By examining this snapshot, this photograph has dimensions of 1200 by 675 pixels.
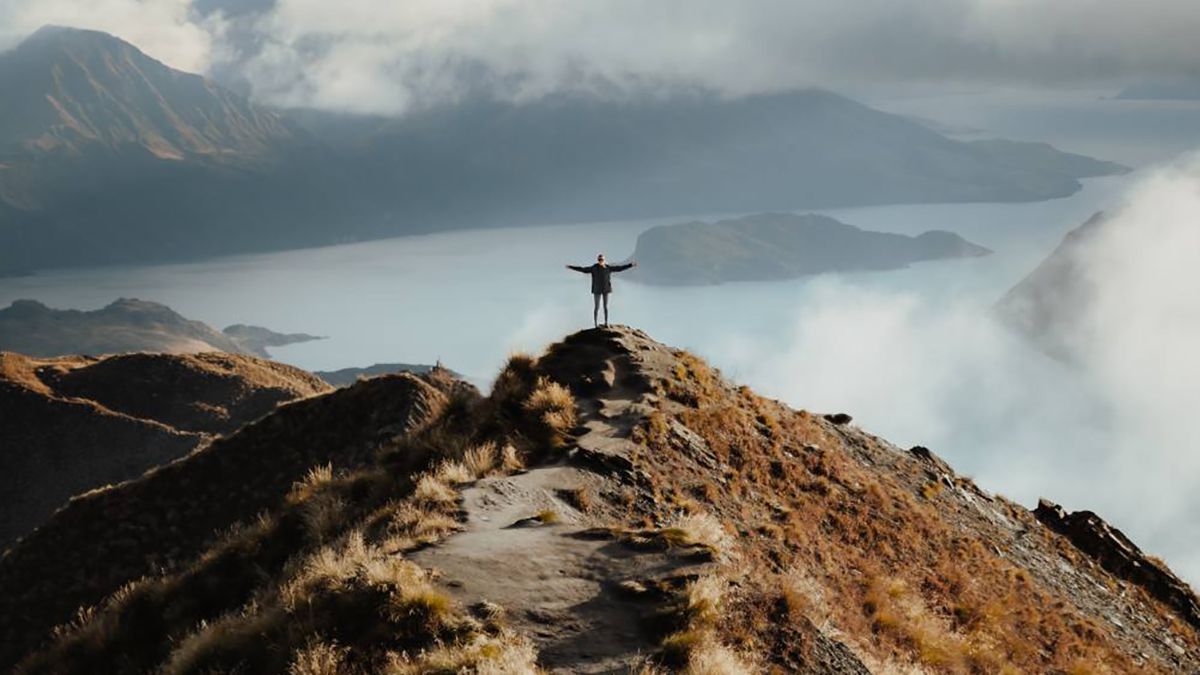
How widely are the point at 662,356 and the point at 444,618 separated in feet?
74.8

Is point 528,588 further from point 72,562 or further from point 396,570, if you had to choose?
point 72,562

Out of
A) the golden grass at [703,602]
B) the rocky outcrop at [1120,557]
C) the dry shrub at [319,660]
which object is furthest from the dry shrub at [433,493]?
the rocky outcrop at [1120,557]

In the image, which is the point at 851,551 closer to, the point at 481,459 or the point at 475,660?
the point at 481,459

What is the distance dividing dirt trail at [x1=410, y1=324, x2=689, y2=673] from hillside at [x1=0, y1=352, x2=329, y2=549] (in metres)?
75.4

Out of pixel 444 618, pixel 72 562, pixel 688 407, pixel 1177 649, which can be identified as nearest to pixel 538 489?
pixel 444 618

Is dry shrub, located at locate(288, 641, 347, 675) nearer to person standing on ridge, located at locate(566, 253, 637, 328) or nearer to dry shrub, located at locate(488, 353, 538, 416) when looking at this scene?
dry shrub, located at locate(488, 353, 538, 416)

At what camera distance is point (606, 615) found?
57.5 feet

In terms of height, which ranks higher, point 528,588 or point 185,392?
point 528,588

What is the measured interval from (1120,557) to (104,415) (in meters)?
90.1

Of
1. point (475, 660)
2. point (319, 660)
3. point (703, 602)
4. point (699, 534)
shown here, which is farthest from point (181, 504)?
point (475, 660)

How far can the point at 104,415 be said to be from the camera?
326 feet

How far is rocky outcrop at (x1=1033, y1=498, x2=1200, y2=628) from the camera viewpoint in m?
44.6

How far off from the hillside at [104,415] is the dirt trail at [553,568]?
247 ft

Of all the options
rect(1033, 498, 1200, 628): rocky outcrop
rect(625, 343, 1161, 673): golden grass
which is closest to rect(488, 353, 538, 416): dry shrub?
rect(625, 343, 1161, 673): golden grass
